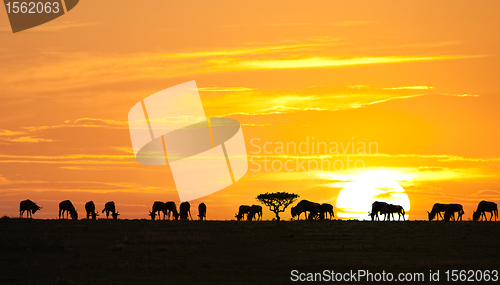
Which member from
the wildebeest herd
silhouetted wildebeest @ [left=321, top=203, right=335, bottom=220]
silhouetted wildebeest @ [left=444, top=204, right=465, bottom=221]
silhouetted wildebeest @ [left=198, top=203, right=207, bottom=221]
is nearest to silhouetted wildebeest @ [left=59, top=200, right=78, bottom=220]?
the wildebeest herd

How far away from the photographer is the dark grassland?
29.3 meters

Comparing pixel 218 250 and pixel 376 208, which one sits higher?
pixel 376 208

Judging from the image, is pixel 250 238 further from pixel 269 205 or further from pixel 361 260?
pixel 269 205

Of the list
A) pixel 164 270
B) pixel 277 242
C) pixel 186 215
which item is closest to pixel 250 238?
pixel 277 242

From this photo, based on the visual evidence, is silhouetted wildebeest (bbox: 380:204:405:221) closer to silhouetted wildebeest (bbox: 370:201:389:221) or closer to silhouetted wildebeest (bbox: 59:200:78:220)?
silhouetted wildebeest (bbox: 370:201:389:221)

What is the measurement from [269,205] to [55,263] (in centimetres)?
6299

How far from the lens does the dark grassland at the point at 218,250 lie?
96.2ft

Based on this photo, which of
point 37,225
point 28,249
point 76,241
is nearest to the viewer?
point 28,249

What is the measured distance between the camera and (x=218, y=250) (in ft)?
123

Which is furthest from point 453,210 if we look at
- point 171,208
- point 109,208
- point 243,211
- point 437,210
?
point 109,208

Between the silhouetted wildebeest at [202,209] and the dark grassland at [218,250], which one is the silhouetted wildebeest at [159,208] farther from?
the dark grassland at [218,250]

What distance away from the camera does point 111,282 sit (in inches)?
1067

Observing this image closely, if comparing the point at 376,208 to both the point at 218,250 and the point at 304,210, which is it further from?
the point at 218,250

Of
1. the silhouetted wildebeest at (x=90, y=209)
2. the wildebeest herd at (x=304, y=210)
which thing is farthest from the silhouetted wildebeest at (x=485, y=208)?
the silhouetted wildebeest at (x=90, y=209)
